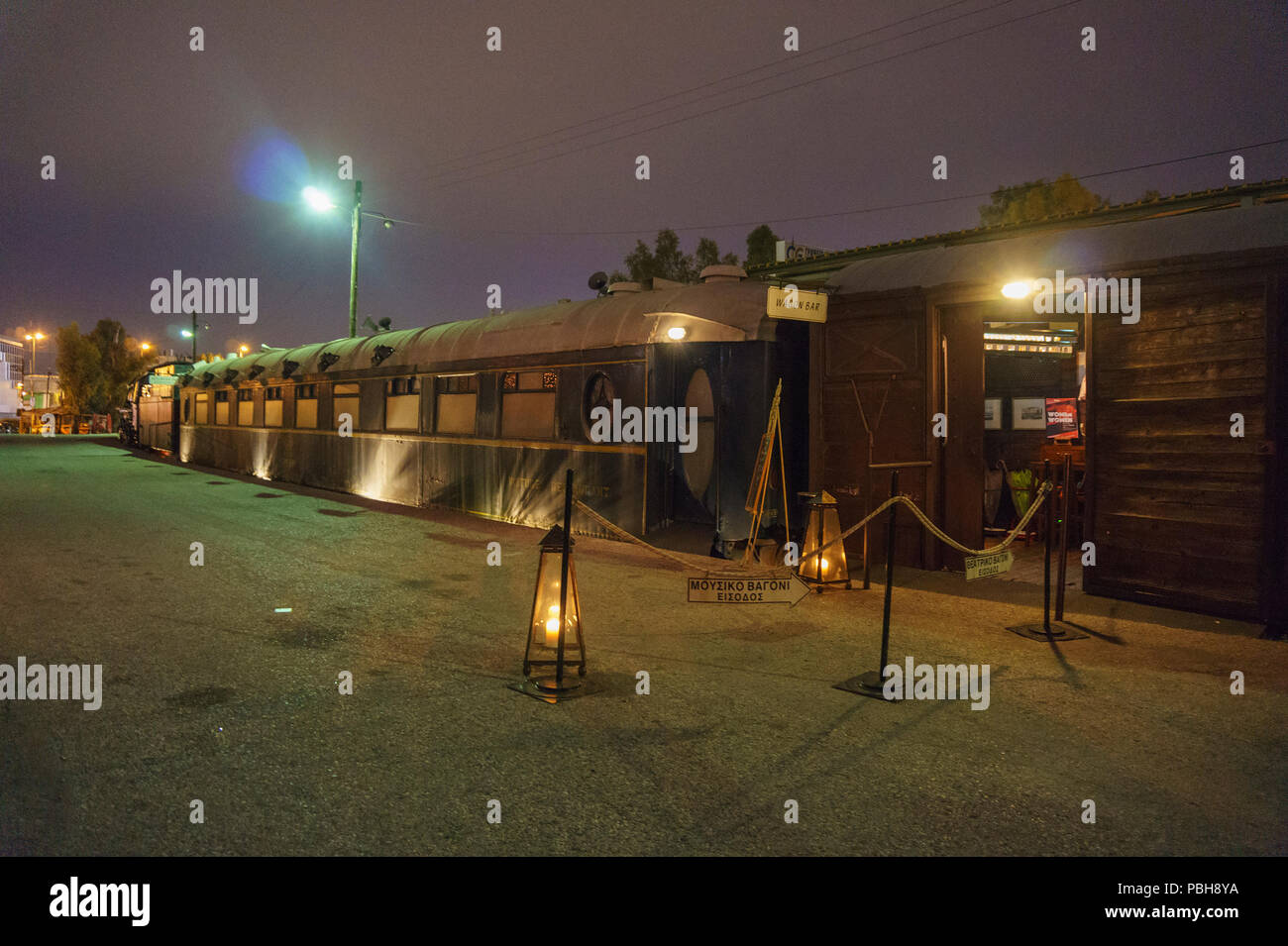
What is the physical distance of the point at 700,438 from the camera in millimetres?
10938

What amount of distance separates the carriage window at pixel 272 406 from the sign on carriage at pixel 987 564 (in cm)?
1915

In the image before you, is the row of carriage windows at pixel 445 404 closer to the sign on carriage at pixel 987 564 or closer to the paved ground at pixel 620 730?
the paved ground at pixel 620 730

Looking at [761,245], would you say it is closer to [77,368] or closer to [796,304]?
[796,304]

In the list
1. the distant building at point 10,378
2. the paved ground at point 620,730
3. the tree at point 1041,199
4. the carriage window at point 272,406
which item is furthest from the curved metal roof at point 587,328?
the distant building at point 10,378

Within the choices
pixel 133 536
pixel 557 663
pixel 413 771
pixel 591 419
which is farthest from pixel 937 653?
pixel 133 536

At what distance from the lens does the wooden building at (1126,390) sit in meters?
7.23

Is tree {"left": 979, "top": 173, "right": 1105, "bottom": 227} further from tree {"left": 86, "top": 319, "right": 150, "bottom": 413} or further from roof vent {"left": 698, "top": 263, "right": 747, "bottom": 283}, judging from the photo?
tree {"left": 86, "top": 319, "right": 150, "bottom": 413}

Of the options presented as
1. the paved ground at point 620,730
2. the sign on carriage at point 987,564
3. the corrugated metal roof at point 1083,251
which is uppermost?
the corrugated metal roof at point 1083,251

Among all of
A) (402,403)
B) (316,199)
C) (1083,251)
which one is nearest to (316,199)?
(316,199)

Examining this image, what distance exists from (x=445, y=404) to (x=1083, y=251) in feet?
35.1

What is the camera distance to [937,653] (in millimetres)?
6258

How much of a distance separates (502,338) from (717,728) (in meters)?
10.3

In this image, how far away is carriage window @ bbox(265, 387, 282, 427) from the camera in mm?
21609

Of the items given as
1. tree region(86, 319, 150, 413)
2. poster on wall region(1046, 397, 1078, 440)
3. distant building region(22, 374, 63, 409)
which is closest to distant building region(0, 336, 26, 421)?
distant building region(22, 374, 63, 409)
